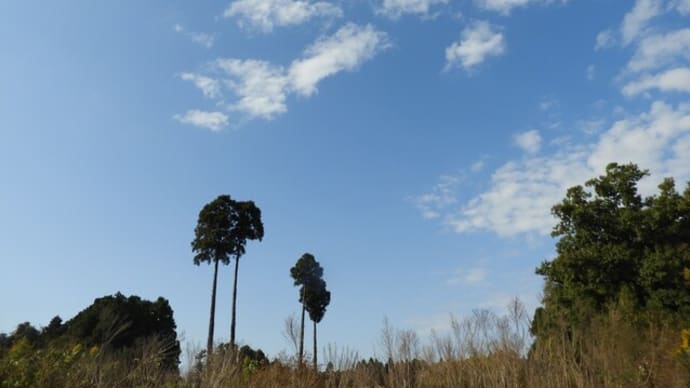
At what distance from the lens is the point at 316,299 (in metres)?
44.8

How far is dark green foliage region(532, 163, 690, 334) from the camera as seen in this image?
18438 mm

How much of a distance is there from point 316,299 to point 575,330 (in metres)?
31.4

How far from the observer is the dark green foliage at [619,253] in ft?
60.5

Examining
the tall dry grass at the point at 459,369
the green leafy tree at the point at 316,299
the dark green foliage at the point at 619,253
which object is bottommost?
the tall dry grass at the point at 459,369

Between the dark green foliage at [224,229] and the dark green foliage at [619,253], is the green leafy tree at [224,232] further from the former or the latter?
the dark green foliage at [619,253]

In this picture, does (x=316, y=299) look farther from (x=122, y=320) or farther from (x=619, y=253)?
(x=619, y=253)

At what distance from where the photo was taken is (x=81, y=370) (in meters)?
8.86

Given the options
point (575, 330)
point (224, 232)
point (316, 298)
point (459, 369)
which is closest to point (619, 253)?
point (575, 330)

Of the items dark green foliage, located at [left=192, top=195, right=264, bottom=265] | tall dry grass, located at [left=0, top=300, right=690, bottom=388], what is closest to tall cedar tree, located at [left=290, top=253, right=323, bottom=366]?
dark green foliage, located at [left=192, top=195, right=264, bottom=265]

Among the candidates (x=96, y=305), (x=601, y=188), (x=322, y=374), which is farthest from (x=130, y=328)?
(x=601, y=188)

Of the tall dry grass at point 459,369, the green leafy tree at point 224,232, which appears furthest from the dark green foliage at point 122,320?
the tall dry grass at point 459,369

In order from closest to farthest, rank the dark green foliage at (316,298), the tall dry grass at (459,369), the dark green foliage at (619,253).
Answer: the tall dry grass at (459,369) < the dark green foliage at (619,253) < the dark green foliage at (316,298)

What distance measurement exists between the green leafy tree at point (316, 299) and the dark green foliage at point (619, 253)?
25.5 meters

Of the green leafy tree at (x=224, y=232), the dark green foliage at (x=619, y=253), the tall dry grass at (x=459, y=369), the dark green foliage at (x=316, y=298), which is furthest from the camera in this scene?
the dark green foliage at (x=316, y=298)
